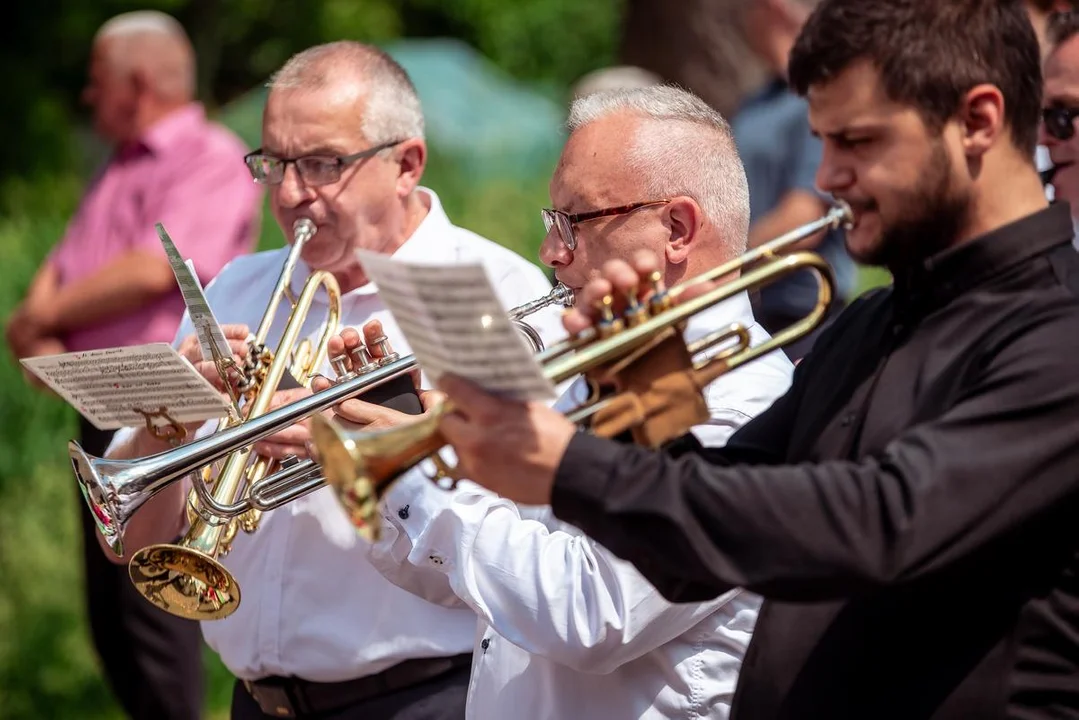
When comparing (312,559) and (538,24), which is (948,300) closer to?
(312,559)

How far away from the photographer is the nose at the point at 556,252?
10.4 ft

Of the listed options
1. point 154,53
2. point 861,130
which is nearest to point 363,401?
point 861,130

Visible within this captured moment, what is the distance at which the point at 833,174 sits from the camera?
224 cm

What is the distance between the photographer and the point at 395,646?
3.47 meters

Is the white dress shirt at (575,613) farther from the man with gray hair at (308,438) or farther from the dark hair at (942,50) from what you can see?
the dark hair at (942,50)

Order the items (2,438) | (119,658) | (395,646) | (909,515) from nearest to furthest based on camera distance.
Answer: (909,515) < (395,646) < (119,658) < (2,438)

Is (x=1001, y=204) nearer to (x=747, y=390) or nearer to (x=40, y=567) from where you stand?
(x=747, y=390)

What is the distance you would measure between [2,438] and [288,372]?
433 cm

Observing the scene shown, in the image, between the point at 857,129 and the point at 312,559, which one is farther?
the point at 312,559

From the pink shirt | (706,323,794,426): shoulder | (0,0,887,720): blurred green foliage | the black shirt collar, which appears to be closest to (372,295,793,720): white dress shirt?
(706,323,794,426): shoulder

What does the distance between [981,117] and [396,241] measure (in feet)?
6.49

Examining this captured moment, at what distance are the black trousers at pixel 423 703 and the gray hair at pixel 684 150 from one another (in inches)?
43.6

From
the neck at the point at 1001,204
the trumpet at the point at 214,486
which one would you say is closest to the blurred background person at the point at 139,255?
the trumpet at the point at 214,486

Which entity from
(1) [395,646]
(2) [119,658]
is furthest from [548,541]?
(2) [119,658]
